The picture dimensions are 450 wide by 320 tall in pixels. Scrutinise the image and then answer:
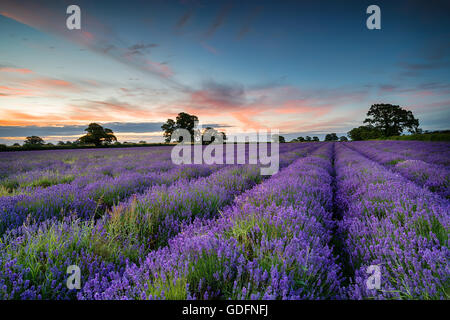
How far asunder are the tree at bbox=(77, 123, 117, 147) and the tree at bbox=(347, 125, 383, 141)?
235 feet

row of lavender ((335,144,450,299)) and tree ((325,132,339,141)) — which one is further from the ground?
tree ((325,132,339,141))

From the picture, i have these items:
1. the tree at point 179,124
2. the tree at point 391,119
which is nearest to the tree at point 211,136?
the tree at point 179,124

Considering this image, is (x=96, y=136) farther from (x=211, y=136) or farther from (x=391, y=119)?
(x=391, y=119)

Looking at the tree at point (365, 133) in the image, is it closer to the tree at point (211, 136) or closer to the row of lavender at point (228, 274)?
the tree at point (211, 136)

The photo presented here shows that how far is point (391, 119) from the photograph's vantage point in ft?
181

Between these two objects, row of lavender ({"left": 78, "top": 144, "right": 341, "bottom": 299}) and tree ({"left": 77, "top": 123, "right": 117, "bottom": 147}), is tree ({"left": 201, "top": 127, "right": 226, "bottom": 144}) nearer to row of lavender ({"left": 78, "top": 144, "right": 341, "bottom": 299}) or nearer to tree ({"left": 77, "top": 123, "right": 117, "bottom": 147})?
tree ({"left": 77, "top": 123, "right": 117, "bottom": 147})

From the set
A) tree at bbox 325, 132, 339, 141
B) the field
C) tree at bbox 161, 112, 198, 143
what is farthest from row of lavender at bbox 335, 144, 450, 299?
tree at bbox 325, 132, 339, 141

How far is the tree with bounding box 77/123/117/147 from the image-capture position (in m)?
48.2

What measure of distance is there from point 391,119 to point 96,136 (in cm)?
7548

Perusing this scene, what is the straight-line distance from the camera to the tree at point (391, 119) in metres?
53.9

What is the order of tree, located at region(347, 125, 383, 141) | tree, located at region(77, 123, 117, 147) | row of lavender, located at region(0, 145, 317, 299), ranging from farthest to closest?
tree, located at region(347, 125, 383, 141)
tree, located at region(77, 123, 117, 147)
row of lavender, located at region(0, 145, 317, 299)

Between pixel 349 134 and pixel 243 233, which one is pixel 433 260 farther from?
pixel 349 134
